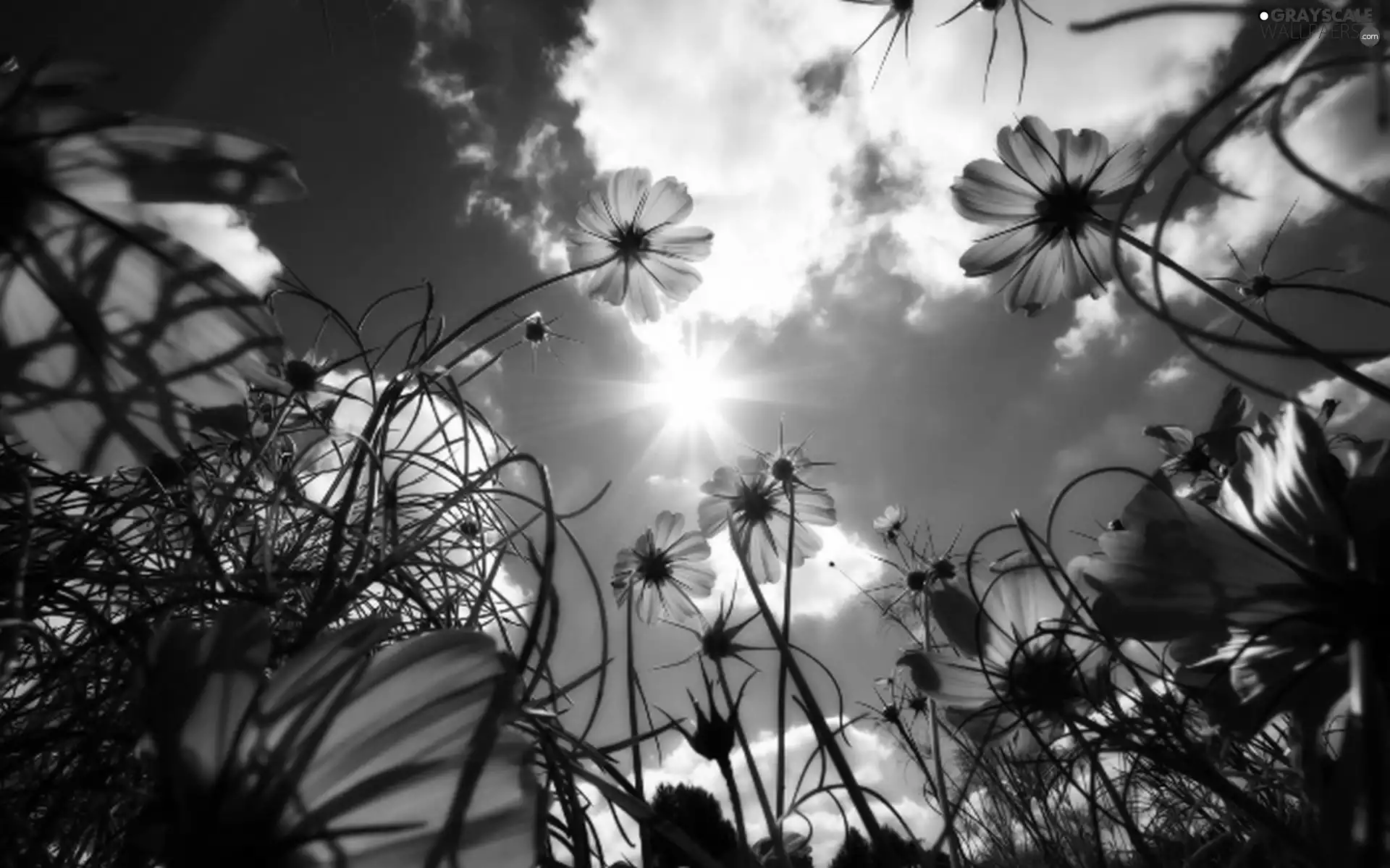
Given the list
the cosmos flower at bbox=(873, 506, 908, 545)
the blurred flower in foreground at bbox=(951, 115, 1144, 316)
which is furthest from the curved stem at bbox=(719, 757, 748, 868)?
the cosmos flower at bbox=(873, 506, 908, 545)

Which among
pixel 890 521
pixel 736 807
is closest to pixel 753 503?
pixel 736 807

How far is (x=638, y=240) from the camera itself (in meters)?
0.89

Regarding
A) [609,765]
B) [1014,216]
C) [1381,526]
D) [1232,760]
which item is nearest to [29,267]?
[609,765]

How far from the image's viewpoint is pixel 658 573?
94cm

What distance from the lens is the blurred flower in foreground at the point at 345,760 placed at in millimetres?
161

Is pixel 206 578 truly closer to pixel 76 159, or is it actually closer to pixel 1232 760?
pixel 76 159

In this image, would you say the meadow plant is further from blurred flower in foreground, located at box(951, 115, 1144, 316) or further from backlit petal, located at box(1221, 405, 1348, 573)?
blurred flower in foreground, located at box(951, 115, 1144, 316)

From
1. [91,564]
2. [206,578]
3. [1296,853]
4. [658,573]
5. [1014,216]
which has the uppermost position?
[658,573]

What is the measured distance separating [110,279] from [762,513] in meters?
0.74

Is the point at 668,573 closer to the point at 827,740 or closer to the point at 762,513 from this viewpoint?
the point at 762,513

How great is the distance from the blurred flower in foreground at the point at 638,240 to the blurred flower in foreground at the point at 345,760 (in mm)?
747

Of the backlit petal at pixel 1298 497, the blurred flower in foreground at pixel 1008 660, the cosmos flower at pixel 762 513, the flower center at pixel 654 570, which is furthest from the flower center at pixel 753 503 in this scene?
the backlit petal at pixel 1298 497

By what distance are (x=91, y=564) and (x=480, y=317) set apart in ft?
0.83

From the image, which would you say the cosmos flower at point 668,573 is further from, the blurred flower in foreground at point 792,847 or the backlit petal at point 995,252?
the backlit petal at point 995,252
